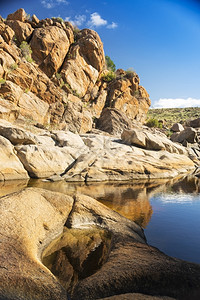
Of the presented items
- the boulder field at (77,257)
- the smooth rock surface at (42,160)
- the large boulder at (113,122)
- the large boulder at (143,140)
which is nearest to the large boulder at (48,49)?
the large boulder at (113,122)

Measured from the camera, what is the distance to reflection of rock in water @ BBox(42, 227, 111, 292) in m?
5.46

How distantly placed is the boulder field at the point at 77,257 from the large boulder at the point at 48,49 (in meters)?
36.6

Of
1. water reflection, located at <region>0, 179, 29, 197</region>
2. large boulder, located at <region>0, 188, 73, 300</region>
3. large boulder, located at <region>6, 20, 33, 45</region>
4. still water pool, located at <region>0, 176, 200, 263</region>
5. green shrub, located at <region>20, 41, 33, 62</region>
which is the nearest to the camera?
large boulder, located at <region>0, 188, 73, 300</region>

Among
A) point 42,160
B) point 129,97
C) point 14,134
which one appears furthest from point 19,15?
point 42,160

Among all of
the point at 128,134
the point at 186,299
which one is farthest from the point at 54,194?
the point at 128,134

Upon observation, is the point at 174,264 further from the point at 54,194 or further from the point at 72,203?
the point at 54,194

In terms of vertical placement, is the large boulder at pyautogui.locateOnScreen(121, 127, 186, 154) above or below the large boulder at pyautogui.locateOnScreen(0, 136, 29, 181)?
above

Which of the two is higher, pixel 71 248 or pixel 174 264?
pixel 174 264

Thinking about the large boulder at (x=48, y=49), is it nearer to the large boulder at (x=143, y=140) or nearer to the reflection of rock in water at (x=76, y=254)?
the large boulder at (x=143, y=140)

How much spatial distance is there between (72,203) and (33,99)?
91.4 feet

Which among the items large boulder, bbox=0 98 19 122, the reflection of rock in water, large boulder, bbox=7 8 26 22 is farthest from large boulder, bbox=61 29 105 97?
the reflection of rock in water

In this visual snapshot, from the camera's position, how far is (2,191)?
13633 millimetres

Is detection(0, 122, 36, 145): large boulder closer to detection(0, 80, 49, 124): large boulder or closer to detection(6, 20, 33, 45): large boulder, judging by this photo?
detection(0, 80, 49, 124): large boulder

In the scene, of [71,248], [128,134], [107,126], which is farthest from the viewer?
[107,126]
